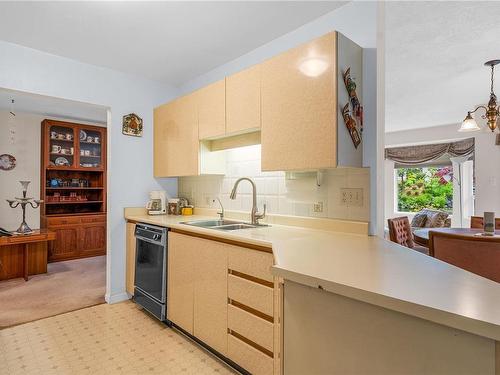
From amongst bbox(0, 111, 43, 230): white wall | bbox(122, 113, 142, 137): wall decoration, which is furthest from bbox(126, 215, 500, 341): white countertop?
bbox(0, 111, 43, 230): white wall

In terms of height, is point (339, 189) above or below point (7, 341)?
above

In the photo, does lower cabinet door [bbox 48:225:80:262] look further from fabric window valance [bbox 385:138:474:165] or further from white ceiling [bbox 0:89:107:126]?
fabric window valance [bbox 385:138:474:165]

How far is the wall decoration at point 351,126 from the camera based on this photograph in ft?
5.74

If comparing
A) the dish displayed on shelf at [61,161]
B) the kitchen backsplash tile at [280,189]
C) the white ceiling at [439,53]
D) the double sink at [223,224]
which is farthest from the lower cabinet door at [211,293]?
the dish displayed on shelf at [61,161]

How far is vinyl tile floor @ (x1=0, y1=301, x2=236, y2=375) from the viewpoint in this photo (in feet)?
6.28

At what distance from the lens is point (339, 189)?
80.9 inches

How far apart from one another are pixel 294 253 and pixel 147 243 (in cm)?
177

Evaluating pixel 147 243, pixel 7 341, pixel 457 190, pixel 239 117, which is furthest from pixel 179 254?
pixel 457 190

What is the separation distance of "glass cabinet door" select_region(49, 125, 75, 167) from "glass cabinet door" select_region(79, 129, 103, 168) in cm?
15

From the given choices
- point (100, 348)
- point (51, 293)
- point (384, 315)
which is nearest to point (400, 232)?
point (384, 315)

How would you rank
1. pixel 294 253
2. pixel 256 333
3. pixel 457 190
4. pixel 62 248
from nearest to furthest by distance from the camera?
pixel 294 253
pixel 256 333
pixel 62 248
pixel 457 190

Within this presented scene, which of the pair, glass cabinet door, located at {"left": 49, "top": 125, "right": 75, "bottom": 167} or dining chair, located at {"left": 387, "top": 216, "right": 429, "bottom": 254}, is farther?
glass cabinet door, located at {"left": 49, "top": 125, "right": 75, "bottom": 167}

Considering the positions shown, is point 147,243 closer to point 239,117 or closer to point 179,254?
point 179,254

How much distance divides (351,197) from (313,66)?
87 cm
